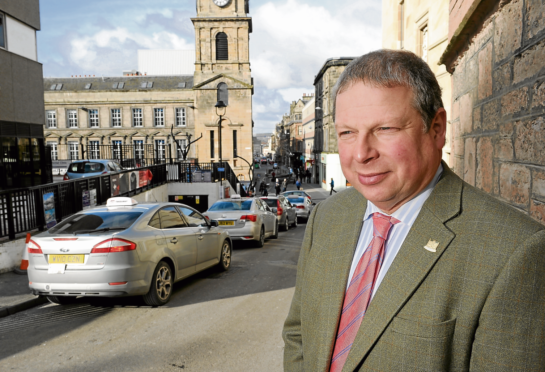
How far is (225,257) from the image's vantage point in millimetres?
9375

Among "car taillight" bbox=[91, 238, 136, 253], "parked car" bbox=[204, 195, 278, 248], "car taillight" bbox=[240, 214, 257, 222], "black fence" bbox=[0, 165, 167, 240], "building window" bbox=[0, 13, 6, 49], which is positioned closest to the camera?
"car taillight" bbox=[91, 238, 136, 253]

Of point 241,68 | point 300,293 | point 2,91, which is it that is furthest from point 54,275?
point 241,68

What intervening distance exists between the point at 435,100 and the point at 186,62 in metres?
76.4

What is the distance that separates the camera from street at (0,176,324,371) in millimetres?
4574

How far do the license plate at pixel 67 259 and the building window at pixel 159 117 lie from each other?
59056mm

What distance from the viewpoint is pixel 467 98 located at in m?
3.81

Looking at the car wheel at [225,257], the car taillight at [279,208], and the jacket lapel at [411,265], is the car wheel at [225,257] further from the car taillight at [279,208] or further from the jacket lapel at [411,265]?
the car taillight at [279,208]

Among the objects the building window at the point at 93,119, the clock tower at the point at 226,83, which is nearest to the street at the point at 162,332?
the clock tower at the point at 226,83

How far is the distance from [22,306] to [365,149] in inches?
268

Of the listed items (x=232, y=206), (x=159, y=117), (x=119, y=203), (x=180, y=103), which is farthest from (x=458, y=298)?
(x=159, y=117)

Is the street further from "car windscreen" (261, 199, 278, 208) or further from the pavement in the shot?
"car windscreen" (261, 199, 278, 208)

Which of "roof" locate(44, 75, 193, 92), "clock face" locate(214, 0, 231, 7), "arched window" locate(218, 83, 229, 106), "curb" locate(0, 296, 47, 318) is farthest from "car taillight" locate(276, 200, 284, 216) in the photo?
"roof" locate(44, 75, 193, 92)

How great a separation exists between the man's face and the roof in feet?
215

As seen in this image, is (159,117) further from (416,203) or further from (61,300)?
(416,203)
